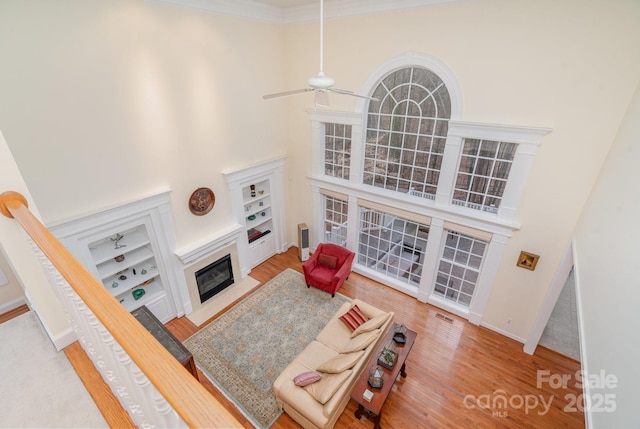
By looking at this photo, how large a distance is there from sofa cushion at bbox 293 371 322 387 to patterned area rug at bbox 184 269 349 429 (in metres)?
0.74

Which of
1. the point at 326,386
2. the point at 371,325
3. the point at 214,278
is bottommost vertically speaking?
the point at 214,278

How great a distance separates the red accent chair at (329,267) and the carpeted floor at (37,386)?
15.3 ft

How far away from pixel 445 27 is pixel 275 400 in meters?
6.29

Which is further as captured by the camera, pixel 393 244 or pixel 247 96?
pixel 393 244

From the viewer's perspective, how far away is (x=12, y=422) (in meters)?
1.90

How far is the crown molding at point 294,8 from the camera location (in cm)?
469

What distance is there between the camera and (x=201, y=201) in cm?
567

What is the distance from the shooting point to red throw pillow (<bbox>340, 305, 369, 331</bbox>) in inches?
202

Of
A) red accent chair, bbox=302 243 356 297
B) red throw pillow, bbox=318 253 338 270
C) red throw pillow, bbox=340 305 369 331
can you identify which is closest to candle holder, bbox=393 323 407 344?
red throw pillow, bbox=340 305 369 331

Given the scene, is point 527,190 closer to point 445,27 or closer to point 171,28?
point 445,27

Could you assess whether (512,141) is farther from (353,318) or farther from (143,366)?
(143,366)

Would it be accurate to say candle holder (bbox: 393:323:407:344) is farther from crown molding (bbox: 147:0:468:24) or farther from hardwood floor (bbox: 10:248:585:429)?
crown molding (bbox: 147:0:468:24)

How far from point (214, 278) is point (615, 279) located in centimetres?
632

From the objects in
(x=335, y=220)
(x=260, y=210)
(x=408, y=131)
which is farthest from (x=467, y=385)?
(x=260, y=210)
